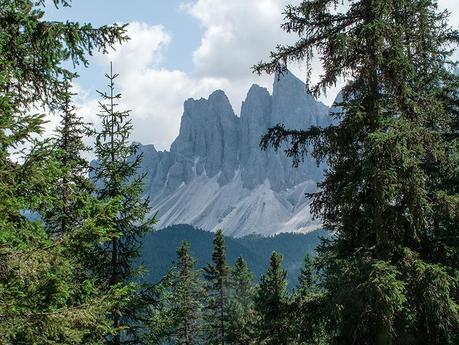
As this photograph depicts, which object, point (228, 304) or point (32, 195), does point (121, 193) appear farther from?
point (228, 304)

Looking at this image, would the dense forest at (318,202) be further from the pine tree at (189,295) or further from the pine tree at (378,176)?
the pine tree at (189,295)

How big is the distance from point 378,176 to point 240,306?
34873 millimetres

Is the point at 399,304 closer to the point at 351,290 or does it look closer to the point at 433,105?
the point at 351,290

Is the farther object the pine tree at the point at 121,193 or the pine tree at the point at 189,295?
the pine tree at the point at 189,295

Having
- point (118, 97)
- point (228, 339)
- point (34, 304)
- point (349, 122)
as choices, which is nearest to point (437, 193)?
point (349, 122)

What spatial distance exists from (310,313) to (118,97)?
29.8 ft

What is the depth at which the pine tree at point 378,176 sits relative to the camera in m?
9.07

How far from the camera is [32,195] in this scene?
20.6ft

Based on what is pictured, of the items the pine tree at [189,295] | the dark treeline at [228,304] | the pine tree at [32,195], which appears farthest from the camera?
the pine tree at [189,295]

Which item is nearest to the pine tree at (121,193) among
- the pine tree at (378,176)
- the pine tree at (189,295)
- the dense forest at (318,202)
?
the dense forest at (318,202)

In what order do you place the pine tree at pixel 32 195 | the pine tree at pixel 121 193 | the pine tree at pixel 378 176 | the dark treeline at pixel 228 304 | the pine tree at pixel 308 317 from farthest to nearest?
1. the pine tree at pixel 121 193
2. the dark treeline at pixel 228 304
3. the pine tree at pixel 308 317
4. the pine tree at pixel 378 176
5. the pine tree at pixel 32 195

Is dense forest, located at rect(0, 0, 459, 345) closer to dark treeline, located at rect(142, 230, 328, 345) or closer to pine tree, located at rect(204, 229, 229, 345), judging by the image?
dark treeline, located at rect(142, 230, 328, 345)

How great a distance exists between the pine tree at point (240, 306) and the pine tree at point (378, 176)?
1068 inches

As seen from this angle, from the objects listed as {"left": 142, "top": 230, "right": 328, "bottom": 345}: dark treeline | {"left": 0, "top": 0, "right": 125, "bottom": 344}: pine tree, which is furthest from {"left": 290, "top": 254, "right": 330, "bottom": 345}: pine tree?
{"left": 0, "top": 0, "right": 125, "bottom": 344}: pine tree
